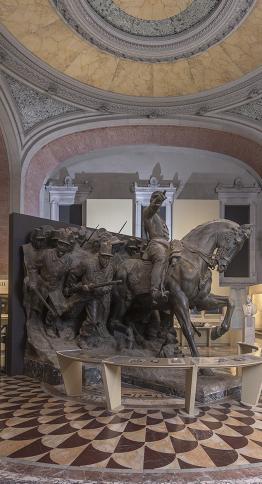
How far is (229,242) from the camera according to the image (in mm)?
5605

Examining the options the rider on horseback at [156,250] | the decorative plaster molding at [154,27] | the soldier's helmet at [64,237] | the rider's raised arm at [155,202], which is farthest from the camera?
the decorative plaster molding at [154,27]

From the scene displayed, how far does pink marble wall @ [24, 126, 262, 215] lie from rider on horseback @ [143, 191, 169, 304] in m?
8.44

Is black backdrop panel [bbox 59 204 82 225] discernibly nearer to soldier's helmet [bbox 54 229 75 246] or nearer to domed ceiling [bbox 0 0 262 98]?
domed ceiling [bbox 0 0 262 98]

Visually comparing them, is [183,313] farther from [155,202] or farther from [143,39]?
[143,39]

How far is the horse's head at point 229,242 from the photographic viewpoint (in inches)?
219

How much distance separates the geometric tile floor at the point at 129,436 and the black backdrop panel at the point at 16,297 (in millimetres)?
1778

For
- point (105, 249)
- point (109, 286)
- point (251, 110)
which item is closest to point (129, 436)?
point (109, 286)

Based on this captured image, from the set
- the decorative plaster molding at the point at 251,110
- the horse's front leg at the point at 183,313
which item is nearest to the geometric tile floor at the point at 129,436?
the horse's front leg at the point at 183,313

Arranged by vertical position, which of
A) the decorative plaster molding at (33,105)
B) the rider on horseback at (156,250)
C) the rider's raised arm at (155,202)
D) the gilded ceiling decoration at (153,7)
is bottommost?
the rider on horseback at (156,250)

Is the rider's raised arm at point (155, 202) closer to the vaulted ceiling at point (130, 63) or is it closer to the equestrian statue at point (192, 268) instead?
the equestrian statue at point (192, 268)

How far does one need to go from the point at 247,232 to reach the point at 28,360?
13.0 ft

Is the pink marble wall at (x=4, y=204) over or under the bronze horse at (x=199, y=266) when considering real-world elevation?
over

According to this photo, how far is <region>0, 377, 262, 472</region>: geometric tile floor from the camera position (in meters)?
3.21

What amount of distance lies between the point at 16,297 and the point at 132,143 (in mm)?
10537
